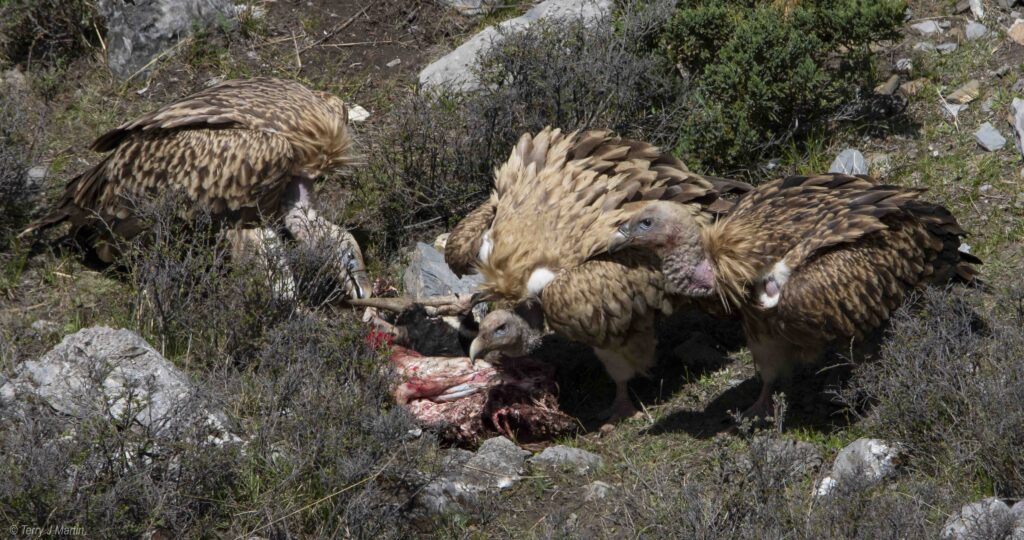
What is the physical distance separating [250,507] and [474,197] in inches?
137

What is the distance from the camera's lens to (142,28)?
9258 mm

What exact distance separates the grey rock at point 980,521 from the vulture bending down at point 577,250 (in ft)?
6.62

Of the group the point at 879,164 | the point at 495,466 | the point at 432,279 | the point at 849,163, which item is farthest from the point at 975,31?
the point at 495,466


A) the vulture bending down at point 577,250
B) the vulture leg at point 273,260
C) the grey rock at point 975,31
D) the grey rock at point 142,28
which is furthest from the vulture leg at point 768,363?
the grey rock at point 142,28

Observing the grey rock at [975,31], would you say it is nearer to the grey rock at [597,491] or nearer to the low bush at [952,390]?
the low bush at [952,390]

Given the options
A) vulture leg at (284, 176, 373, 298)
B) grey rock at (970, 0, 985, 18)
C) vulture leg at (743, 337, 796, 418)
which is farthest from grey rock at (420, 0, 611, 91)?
vulture leg at (743, 337, 796, 418)

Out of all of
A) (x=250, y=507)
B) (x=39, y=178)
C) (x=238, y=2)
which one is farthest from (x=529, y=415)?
(x=238, y=2)

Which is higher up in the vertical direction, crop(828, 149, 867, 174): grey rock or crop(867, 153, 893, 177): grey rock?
crop(828, 149, 867, 174): grey rock

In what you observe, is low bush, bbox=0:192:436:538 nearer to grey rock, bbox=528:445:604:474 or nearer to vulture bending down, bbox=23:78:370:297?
grey rock, bbox=528:445:604:474

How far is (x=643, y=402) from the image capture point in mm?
6637

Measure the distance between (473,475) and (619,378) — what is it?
1221 mm

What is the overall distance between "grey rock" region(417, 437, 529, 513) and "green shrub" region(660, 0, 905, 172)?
8.58ft

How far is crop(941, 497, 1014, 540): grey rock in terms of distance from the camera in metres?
4.29

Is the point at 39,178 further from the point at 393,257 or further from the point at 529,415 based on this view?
the point at 529,415
